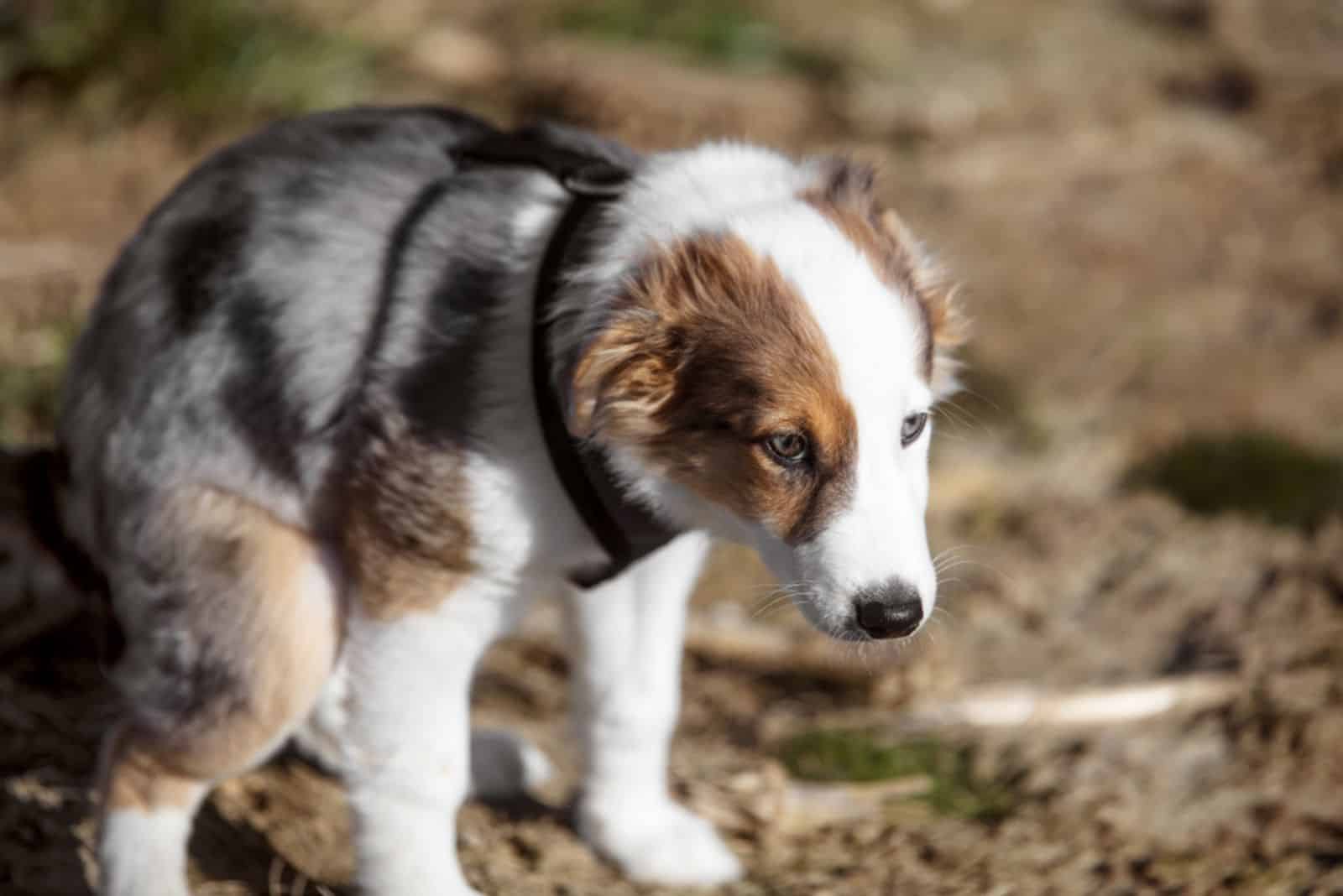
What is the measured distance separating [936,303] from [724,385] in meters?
0.58

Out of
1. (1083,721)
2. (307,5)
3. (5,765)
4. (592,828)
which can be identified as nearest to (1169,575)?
(1083,721)

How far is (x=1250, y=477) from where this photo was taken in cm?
602

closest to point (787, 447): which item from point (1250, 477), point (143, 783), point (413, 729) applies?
point (413, 729)

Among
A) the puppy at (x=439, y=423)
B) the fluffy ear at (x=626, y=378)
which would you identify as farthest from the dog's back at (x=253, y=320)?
the fluffy ear at (x=626, y=378)

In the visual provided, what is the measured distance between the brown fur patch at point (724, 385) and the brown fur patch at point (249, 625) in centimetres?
75

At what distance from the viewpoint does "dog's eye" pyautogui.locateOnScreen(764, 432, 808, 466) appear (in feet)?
9.50

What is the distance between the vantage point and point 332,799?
402 cm

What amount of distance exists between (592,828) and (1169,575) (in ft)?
8.22

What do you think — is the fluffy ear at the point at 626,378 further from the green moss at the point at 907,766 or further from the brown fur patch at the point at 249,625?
the green moss at the point at 907,766

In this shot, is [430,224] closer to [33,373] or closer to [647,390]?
[647,390]

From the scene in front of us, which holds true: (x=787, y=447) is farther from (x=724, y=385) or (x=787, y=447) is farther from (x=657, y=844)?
(x=657, y=844)

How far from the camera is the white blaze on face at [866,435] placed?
2.84 m

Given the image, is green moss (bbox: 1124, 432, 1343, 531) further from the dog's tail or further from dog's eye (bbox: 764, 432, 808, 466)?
the dog's tail

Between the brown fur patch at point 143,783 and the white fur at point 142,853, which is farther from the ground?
the brown fur patch at point 143,783
